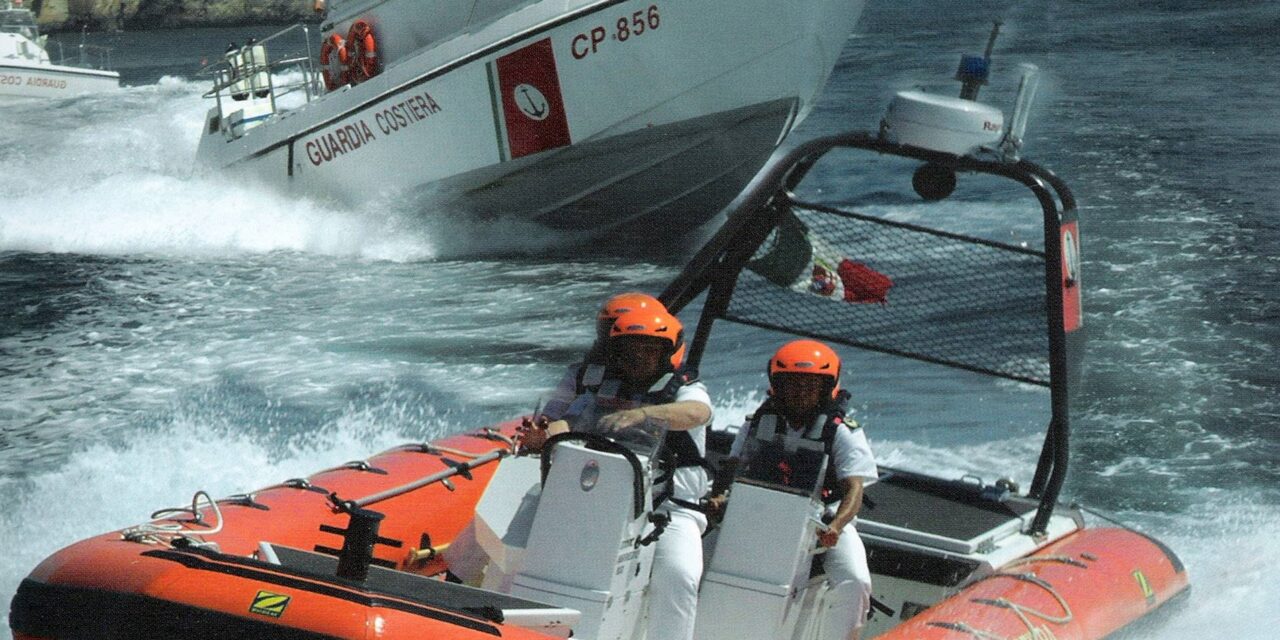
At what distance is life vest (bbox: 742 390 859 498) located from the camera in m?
4.36

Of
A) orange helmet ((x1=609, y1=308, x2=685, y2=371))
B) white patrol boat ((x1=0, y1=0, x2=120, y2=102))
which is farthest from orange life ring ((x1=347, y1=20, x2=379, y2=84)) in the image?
white patrol boat ((x1=0, y1=0, x2=120, y2=102))

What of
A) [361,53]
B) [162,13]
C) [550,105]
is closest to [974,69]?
[550,105]

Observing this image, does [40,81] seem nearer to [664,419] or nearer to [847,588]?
[664,419]

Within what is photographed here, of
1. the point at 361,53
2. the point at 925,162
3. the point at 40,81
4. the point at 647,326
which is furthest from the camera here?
the point at 40,81

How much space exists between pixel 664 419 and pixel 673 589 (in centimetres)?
45

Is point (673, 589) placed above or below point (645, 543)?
below

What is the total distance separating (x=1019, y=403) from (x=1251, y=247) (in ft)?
11.7

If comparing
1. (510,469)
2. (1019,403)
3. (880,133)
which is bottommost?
(1019,403)

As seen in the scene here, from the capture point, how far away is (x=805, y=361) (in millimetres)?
4445

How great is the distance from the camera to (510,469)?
4434 millimetres

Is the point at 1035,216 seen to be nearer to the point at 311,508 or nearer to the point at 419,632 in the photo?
the point at 311,508

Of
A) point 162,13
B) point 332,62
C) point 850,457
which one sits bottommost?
point 850,457

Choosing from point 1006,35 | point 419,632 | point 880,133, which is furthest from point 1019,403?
point 1006,35

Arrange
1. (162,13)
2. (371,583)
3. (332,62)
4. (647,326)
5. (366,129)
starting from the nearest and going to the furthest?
(371,583), (647,326), (366,129), (332,62), (162,13)
